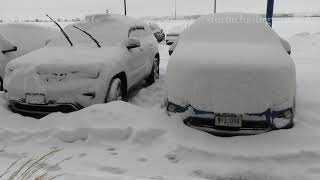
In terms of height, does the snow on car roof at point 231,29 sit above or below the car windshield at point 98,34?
above

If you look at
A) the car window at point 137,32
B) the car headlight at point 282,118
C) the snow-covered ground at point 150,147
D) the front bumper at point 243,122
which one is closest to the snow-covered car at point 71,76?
the snow-covered ground at point 150,147

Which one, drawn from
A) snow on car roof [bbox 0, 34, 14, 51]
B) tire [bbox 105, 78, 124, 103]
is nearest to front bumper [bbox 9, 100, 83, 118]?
tire [bbox 105, 78, 124, 103]

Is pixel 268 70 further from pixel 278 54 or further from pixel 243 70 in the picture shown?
pixel 278 54

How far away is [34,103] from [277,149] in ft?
10.9

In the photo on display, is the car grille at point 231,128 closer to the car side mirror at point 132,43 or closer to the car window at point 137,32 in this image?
the car side mirror at point 132,43

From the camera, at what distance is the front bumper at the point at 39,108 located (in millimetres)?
5182

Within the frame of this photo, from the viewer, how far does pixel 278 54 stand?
4883mm

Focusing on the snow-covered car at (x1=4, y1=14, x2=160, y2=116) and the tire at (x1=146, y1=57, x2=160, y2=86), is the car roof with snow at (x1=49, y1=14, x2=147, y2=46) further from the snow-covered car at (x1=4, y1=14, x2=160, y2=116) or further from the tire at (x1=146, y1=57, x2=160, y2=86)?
the tire at (x1=146, y1=57, x2=160, y2=86)

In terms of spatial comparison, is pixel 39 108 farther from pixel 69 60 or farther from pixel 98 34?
pixel 98 34

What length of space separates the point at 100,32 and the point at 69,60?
5.33 ft

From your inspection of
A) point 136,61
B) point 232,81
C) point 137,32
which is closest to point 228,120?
point 232,81

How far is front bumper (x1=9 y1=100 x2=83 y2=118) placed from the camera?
5182 millimetres

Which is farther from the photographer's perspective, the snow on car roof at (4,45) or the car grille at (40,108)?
the snow on car roof at (4,45)

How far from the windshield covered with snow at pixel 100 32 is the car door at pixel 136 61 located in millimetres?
221
